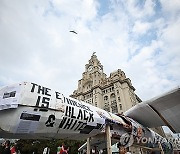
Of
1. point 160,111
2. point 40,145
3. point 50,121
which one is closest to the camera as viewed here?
point 50,121

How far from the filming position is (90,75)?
6322 cm

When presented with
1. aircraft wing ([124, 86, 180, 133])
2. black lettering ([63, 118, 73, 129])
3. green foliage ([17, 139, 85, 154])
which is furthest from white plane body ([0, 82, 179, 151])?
green foliage ([17, 139, 85, 154])

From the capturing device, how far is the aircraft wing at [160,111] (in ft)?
19.4

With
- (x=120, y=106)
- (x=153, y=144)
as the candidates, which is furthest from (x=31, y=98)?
(x=120, y=106)

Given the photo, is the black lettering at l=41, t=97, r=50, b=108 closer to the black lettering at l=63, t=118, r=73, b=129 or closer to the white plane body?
the white plane body

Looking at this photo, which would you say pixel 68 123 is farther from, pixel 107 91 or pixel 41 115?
pixel 107 91

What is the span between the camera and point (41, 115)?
3.56 m

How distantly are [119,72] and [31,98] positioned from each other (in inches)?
2220

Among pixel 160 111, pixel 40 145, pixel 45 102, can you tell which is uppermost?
pixel 40 145

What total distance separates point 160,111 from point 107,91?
48.2 metres

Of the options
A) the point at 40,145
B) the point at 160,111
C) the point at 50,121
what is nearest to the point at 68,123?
the point at 50,121

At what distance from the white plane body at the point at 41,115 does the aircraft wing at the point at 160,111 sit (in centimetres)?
282

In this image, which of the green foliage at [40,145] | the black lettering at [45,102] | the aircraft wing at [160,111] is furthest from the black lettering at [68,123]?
the green foliage at [40,145]

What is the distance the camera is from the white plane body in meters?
3.28
